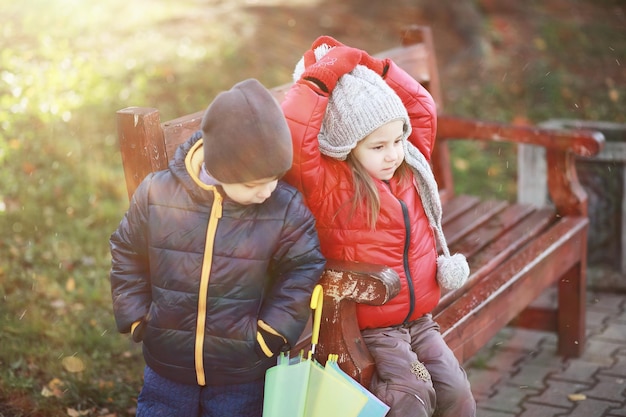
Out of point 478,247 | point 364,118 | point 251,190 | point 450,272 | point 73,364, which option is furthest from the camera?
point 478,247

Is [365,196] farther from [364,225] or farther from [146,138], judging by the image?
[146,138]

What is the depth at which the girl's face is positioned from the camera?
3000 millimetres

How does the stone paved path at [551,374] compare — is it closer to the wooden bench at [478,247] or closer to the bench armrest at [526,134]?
the wooden bench at [478,247]

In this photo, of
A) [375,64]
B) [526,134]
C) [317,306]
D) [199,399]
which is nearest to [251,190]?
[317,306]

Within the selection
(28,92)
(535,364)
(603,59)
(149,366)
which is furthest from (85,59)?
(603,59)

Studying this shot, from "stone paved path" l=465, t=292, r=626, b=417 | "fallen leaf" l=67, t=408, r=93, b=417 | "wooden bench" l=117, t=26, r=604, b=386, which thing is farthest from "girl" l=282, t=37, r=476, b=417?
"fallen leaf" l=67, t=408, r=93, b=417

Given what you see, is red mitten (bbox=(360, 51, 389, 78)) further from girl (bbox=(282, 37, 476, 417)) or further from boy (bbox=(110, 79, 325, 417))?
boy (bbox=(110, 79, 325, 417))

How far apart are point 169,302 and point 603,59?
8.20 meters

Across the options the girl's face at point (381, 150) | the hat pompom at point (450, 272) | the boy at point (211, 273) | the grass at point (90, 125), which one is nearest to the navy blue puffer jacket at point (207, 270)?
the boy at point (211, 273)

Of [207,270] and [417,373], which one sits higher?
[207,270]

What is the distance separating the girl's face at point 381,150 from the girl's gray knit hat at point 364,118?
1.4 inches

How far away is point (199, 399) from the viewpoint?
2832mm

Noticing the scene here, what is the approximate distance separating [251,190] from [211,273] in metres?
0.28

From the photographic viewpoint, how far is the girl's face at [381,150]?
9.84 feet
